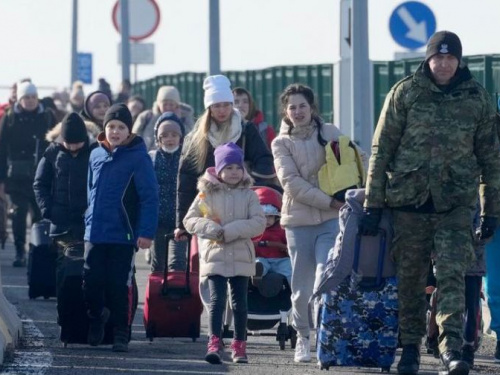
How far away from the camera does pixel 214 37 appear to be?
25984 millimetres

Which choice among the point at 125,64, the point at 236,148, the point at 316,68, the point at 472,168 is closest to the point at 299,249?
the point at 236,148

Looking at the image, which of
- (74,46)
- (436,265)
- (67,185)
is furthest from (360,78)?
(74,46)

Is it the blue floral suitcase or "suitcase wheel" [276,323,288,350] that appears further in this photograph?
"suitcase wheel" [276,323,288,350]

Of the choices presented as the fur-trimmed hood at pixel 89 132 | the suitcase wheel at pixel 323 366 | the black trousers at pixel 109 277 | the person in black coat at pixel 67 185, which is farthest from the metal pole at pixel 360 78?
the suitcase wheel at pixel 323 366

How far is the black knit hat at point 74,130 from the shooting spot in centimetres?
1591

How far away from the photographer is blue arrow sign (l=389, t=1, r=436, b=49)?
2266cm

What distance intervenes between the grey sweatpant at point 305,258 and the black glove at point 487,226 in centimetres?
128

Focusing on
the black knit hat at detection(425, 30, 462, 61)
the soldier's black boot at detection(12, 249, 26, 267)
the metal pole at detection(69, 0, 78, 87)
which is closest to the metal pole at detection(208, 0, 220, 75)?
the soldier's black boot at detection(12, 249, 26, 267)

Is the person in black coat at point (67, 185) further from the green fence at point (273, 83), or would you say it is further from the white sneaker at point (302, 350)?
the green fence at point (273, 83)

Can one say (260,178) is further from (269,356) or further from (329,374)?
(329,374)

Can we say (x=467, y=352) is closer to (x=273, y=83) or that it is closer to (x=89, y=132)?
(x=89, y=132)

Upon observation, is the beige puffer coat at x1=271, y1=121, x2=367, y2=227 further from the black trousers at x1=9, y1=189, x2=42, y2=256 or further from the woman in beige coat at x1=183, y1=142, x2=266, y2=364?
the black trousers at x1=9, y1=189, x2=42, y2=256

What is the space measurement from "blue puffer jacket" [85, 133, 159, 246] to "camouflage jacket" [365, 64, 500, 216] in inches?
82.8

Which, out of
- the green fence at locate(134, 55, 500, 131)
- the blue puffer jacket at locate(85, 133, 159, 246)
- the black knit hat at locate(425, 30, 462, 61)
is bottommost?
the blue puffer jacket at locate(85, 133, 159, 246)
